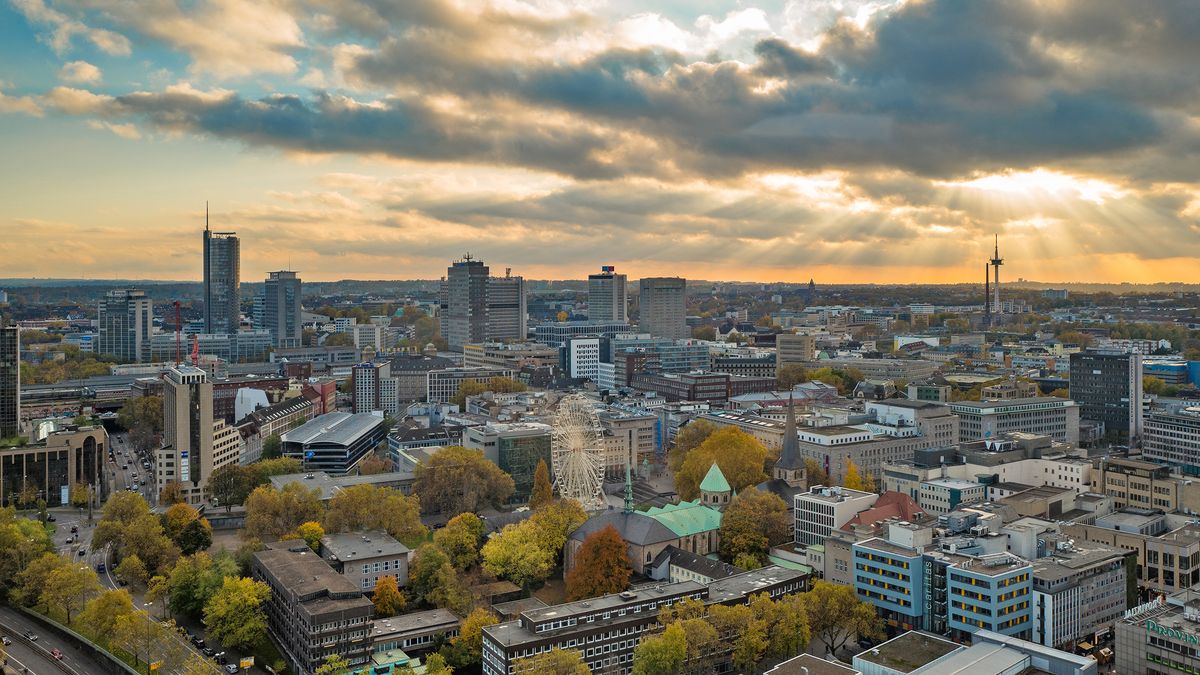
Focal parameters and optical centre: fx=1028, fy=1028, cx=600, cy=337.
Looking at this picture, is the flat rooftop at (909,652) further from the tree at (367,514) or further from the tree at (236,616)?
the tree at (367,514)

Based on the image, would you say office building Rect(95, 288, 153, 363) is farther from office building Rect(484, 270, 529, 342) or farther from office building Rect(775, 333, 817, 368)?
office building Rect(775, 333, 817, 368)

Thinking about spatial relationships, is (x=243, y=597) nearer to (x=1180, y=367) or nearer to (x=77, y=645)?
(x=77, y=645)

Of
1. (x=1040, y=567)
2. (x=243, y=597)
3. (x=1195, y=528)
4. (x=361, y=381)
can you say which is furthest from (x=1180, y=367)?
(x=243, y=597)

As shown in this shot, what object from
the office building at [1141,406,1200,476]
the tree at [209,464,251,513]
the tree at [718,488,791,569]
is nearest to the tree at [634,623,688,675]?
the tree at [718,488,791,569]

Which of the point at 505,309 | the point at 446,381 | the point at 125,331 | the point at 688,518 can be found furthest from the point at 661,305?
the point at 688,518

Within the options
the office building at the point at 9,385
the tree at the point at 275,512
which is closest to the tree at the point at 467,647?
the tree at the point at 275,512
